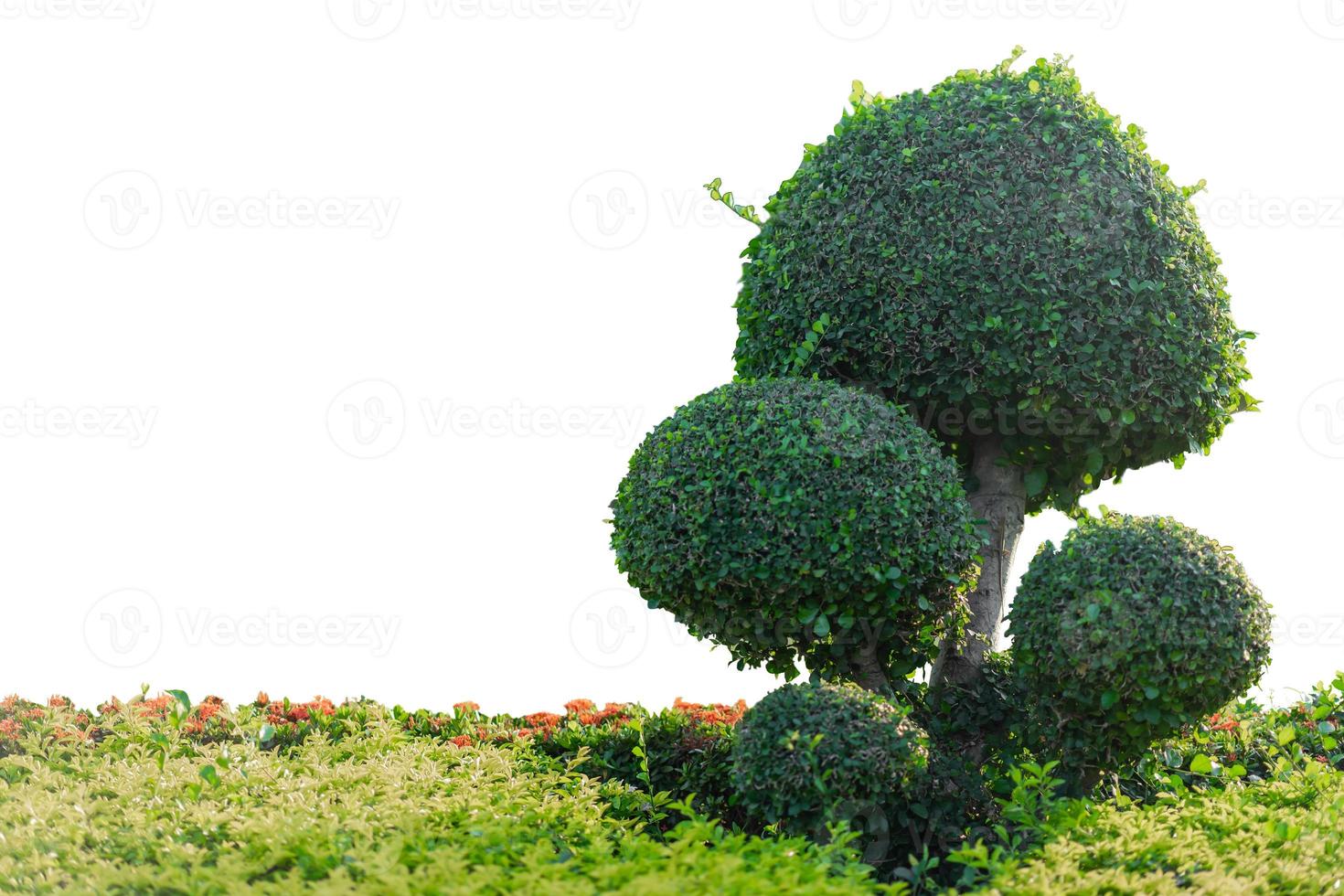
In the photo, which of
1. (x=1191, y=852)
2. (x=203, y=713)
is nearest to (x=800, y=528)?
(x=1191, y=852)

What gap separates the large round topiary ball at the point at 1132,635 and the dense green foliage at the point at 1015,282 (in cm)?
99

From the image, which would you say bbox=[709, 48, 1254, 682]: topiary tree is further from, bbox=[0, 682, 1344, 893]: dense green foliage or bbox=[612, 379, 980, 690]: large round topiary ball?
bbox=[0, 682, 1344, 893]: dense green foliage

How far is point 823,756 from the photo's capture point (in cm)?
627

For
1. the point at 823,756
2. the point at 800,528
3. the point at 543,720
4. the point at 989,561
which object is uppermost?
the point at 989,561

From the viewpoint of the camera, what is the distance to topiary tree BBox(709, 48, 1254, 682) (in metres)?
7.35

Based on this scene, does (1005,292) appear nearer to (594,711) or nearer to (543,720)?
(594,711)

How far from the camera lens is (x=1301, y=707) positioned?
31.4ft

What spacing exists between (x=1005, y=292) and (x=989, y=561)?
1.85 metres

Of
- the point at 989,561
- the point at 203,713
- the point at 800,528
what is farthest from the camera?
the point at 203,713

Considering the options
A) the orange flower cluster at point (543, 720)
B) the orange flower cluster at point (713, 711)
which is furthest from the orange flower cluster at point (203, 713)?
the orange flower cluster at point (713, 711)

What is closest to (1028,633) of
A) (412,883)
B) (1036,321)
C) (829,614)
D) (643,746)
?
(829,614)

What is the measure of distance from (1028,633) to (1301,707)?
417 centimetres

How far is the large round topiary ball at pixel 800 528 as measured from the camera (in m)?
6.70

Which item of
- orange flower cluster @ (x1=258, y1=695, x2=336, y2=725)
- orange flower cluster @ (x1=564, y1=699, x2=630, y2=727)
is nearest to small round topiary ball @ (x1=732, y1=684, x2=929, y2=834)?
orange flower cluster @ (x1=564, y1=699, x2=630, y2=727)
